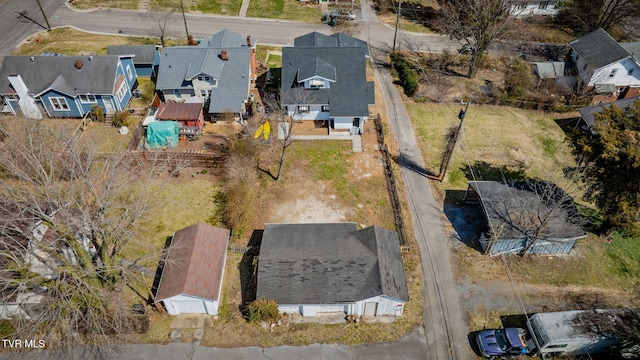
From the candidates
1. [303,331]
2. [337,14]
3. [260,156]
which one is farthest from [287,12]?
[303,331]

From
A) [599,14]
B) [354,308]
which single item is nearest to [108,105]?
[354,308]

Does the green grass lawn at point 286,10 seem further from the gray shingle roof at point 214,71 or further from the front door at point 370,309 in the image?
the front door at point 370,309

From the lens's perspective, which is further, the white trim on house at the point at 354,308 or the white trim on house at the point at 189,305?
the white trim on house at the point at 354,308

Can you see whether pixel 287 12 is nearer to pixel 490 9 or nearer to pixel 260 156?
pixel 490 9

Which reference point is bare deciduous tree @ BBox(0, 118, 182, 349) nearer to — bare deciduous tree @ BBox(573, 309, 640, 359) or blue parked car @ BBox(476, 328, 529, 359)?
blue parked car @ BBox(476, 328, 529, 359)

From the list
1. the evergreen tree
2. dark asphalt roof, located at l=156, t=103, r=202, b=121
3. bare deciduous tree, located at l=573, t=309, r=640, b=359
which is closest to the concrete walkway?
dark asphalt roof, located at l=156, t=103, r=202, b=121

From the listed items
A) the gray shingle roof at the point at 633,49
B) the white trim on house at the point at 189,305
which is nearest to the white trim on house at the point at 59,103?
the white trim on house at the point at 189,305

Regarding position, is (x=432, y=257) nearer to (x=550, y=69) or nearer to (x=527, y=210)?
(x=527, y=210)
